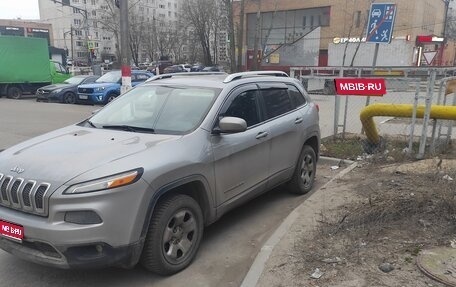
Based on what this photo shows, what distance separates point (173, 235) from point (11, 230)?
4.17 feet

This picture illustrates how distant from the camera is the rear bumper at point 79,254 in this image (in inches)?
125

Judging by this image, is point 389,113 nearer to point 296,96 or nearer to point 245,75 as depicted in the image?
point 296,96

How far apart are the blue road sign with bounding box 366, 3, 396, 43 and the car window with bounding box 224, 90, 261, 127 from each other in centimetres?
487

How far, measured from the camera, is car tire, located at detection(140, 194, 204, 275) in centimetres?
352

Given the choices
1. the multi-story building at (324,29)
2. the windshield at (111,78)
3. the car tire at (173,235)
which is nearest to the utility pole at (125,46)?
the windshield at (111,78)

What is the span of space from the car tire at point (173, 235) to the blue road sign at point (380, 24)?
6.50 m

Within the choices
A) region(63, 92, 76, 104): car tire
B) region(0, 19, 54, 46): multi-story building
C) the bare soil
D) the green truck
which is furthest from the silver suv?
region(0, 19, 54, 46): multi-story building

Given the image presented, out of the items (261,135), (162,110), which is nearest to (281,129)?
(261,135)

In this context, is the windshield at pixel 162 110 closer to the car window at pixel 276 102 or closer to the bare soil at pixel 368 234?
the car window at pixel 276 102

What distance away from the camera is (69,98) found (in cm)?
2008

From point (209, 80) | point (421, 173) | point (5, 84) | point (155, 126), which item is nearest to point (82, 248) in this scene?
point (155, 126)

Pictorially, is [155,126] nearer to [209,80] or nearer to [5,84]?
[209,80]

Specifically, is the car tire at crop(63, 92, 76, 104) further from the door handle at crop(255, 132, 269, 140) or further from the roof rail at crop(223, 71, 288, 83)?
the door handle at crop(255, 132, 269, 140)

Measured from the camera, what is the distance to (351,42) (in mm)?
41812
